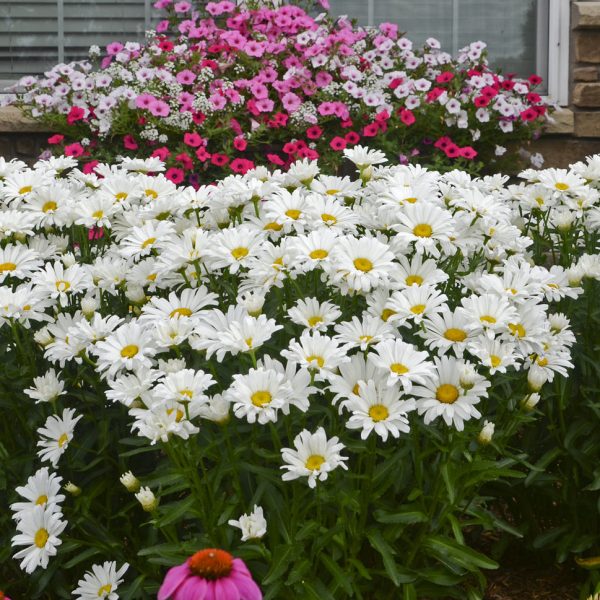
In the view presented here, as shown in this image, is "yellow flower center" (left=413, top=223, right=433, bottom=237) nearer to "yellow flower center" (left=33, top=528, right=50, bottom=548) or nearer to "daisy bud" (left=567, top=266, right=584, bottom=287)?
"daisy bud" (left=567, top=266, right=584, bottom=287)

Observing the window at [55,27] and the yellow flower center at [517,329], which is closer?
the yellow flower center at [517,329]

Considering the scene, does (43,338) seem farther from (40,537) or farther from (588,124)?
(588,124)

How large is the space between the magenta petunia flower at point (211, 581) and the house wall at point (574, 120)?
397 cm

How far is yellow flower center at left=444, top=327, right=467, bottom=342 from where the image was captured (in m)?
1.75

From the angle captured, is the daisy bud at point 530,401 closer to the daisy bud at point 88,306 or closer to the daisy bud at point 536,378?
the daisy bud at point 536,378

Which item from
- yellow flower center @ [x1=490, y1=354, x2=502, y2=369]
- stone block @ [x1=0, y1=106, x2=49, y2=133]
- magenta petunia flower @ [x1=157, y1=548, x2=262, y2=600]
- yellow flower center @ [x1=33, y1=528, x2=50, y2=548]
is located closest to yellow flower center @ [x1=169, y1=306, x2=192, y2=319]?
yellow flower center @ [x1=33, y1=528, x2=50, y2=548]

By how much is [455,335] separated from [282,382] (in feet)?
1.16

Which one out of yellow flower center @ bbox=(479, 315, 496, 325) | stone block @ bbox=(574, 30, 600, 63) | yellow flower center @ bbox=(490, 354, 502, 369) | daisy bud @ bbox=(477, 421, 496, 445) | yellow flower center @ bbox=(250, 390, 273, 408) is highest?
stone block @ bbox=(574, 30, 600, 63)

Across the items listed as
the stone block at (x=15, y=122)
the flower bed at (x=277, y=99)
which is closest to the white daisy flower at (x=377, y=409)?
the flower bed at (x=277, y=99)

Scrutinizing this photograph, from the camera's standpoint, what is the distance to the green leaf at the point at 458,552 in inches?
70.3

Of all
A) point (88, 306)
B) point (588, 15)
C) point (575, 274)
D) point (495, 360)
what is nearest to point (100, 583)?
point (88, 306)

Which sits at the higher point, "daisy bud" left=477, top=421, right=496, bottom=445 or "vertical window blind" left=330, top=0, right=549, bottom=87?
"vertical window blind" left=330, top=0, right=549, bottom=87

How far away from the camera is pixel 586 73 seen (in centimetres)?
479

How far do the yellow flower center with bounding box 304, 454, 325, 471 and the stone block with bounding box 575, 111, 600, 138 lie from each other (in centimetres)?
371
